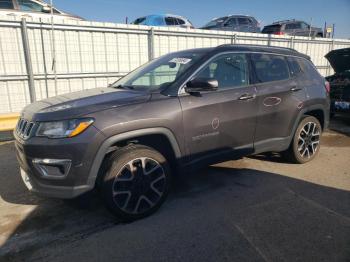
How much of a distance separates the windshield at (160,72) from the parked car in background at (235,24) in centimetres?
1322

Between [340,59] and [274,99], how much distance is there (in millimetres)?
4798

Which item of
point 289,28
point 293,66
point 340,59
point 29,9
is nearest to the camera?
point 293,66

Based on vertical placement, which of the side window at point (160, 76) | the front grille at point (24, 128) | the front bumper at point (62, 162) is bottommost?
the front bumper at point (62, 162)

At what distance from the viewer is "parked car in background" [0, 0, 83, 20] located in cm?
909

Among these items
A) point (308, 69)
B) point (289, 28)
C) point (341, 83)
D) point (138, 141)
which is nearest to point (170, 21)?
point (289, 28)

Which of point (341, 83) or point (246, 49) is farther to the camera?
point (341, 83)

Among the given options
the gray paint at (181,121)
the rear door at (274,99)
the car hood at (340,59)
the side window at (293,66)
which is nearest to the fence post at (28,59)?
the gray paint at (181,121)

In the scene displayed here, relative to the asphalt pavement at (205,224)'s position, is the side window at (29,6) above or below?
above

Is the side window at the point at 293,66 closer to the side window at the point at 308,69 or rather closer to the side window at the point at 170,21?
the side window at the point at 308,69

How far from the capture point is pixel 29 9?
31.0ft

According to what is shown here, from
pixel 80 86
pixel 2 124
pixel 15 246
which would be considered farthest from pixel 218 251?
pixel 80 86

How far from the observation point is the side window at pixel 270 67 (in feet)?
13.3

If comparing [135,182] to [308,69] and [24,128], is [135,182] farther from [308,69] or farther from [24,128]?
[308,69]

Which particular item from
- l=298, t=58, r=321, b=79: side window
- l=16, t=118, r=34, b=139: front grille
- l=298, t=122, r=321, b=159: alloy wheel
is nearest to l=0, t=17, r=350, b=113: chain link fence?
l=16, t=118, r=34, b=139: front grille
